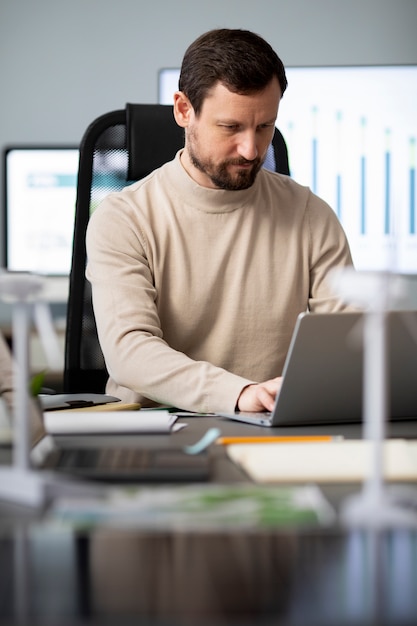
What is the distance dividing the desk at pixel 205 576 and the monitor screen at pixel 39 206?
308 cm

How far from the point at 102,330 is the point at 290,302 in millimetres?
432

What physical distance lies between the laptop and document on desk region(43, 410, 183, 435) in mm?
139

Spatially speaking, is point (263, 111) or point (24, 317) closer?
point (24, 317)

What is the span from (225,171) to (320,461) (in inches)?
40.7

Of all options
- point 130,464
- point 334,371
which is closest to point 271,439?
point 334,371

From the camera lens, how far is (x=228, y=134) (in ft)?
6.12

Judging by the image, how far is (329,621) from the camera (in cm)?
52

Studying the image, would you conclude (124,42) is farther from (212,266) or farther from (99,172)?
(212,266)

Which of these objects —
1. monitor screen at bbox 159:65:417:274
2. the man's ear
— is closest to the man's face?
the man's ear

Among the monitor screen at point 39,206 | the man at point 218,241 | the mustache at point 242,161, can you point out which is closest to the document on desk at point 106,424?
the man at point 218,241

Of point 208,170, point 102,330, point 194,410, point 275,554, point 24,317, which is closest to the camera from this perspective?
point 275,554

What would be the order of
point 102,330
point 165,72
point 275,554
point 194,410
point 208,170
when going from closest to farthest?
1. point 275,554
2. point 194,410
3. point 102,330
4. point 208,170
5. point 165,72

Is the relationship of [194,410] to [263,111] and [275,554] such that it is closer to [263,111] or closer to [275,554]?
[263,111]

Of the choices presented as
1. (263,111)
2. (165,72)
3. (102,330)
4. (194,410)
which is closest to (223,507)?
(194,410)
